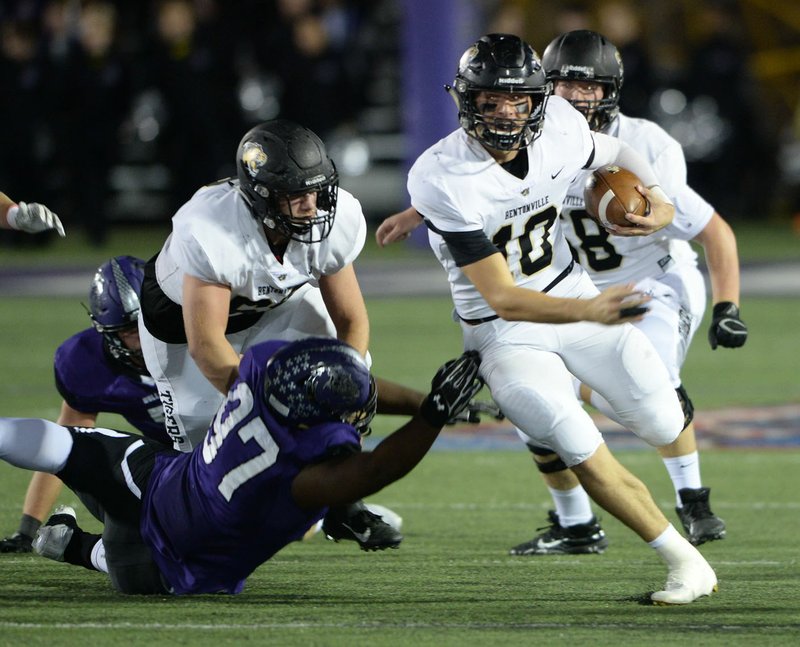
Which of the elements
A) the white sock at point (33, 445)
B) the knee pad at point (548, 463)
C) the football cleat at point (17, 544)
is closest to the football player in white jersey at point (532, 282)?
the knee pad at point (548, 463)

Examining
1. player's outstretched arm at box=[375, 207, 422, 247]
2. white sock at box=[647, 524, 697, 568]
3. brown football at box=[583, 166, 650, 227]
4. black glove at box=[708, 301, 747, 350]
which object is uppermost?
brown football at box=[583, 166, 650, 227]

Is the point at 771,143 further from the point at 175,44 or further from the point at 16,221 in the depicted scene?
the point at 16,221

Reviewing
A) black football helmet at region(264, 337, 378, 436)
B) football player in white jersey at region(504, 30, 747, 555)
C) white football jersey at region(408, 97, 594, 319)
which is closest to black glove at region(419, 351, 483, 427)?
black football helmet at region(264, 337, 378, 436)

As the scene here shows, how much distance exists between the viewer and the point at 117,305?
5.17 meters

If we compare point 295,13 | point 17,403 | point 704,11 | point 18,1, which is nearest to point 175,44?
point 295,13

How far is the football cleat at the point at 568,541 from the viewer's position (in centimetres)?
525

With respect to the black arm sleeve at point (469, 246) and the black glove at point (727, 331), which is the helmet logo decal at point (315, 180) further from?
the black glove at point (727, 331)

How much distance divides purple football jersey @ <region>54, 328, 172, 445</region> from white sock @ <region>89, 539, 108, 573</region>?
0.77 m

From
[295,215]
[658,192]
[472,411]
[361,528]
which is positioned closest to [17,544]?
[361,528]

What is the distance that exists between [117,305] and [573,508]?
1.70 metres

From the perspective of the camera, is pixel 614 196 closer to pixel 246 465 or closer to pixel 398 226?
pixel 398 226

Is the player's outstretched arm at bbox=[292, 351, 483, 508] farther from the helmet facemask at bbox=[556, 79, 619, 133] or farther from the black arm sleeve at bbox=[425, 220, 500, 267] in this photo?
the helmet facemask at bbox=[556, 79, 619, 133]

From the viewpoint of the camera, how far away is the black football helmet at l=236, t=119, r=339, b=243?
4.49 meters

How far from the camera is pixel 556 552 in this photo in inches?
207
